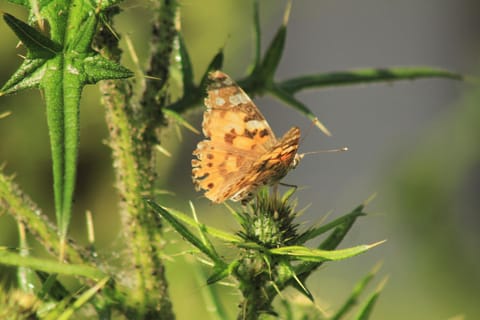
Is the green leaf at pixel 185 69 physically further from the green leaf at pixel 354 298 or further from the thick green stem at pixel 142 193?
the green leaf at pixel 354 298

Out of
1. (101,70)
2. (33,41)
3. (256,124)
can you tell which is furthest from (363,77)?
(33,41)

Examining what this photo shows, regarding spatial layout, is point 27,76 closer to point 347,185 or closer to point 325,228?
point 325,228

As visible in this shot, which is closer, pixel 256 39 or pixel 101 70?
pixel 101 70

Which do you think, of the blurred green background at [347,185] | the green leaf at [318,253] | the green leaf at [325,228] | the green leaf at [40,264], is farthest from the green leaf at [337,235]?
the blurred green background at [347,185]

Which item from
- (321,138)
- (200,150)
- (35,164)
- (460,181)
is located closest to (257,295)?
(200,150)

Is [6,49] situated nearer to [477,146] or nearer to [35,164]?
[35,164]
